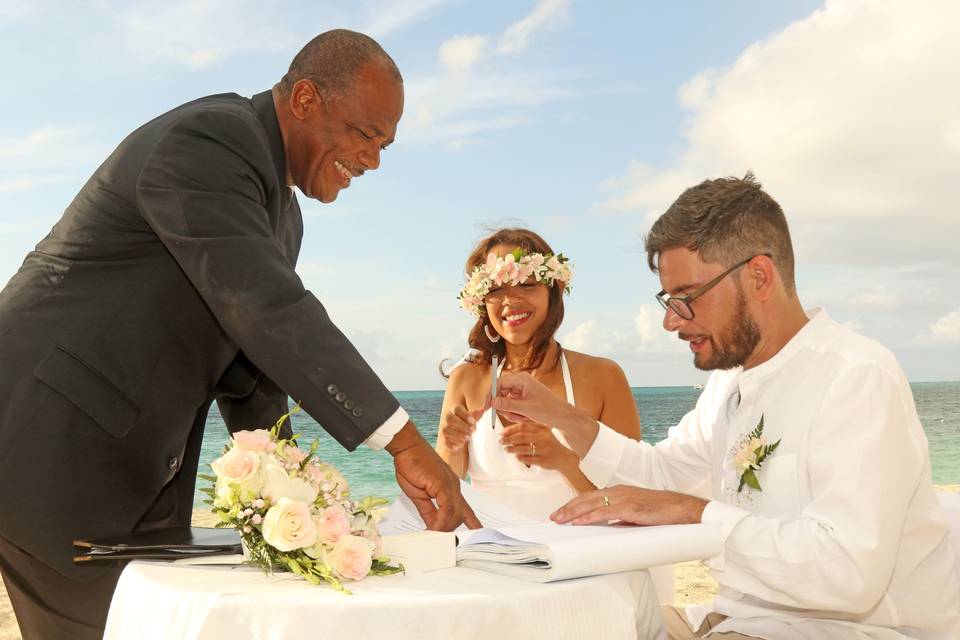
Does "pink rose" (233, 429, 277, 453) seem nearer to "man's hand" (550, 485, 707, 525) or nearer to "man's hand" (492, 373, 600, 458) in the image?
"man's hand" (550, 485, 707, 525)

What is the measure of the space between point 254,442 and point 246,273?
0.50 m

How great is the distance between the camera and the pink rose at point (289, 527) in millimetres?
2152

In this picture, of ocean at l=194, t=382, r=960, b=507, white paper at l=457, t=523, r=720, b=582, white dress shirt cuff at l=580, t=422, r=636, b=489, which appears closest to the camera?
white paper at l=457, t=523, r=720, b=582

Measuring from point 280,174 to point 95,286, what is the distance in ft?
2.71

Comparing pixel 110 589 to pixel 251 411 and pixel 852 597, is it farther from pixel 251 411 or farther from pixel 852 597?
pixel 852 597

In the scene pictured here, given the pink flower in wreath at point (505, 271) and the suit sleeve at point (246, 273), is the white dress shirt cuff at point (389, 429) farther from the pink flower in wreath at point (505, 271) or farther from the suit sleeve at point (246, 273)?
the pink flower in wreath at point (505, 271)

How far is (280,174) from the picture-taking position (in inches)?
137

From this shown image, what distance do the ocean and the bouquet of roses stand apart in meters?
9.00

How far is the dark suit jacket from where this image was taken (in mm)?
2543

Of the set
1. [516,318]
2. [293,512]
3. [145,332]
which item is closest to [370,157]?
[145,332]

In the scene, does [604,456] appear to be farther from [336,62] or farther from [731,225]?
[336,62]

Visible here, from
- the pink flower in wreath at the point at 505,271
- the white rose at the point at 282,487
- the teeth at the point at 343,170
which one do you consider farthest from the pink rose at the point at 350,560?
the pink flower in wreath at the point at 505,271

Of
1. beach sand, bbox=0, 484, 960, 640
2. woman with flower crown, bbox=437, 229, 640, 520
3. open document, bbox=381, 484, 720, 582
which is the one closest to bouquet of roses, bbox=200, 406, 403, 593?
open document, bbox=381, 484, 720, 582

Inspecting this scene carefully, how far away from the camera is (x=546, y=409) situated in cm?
401
